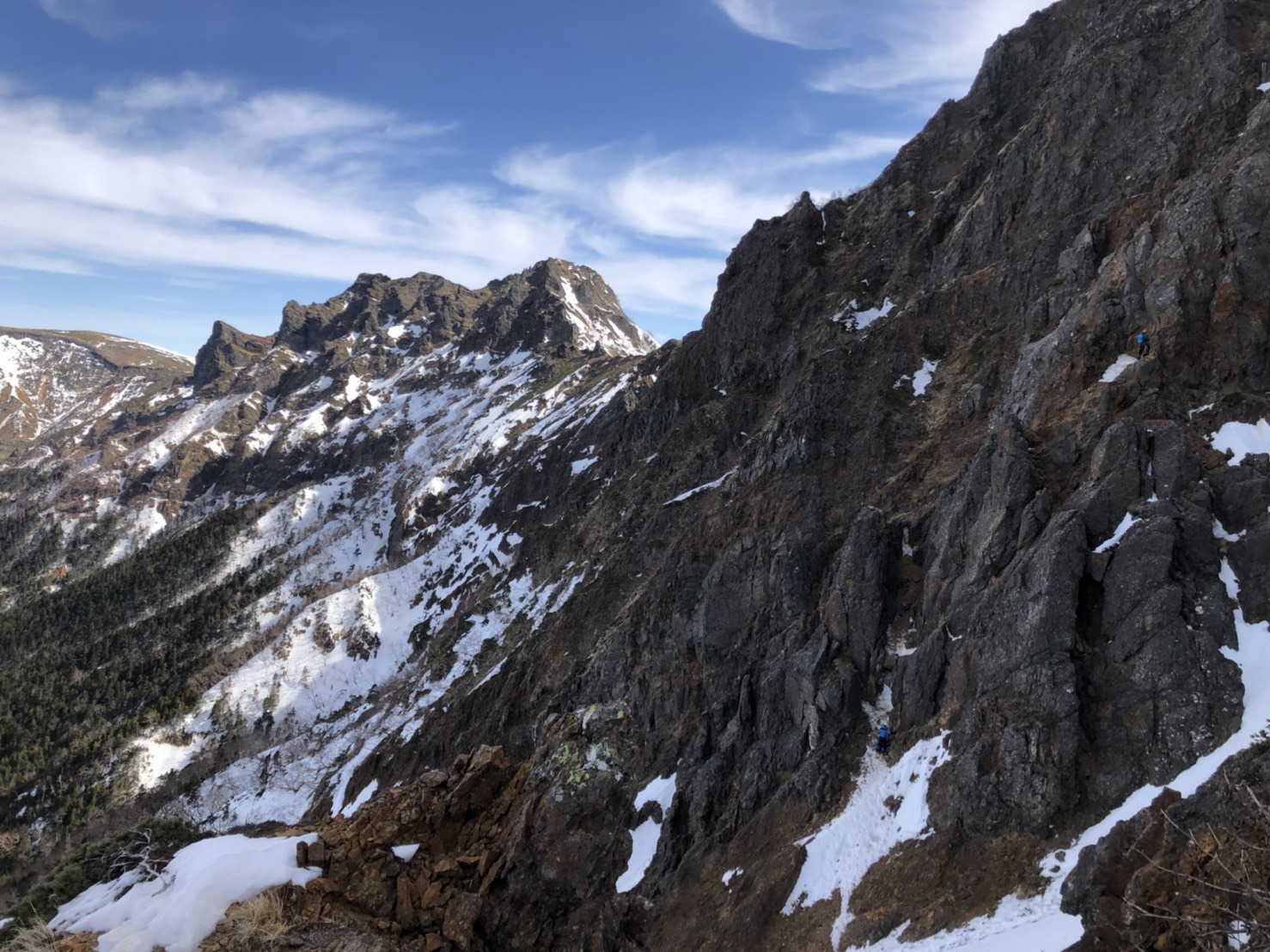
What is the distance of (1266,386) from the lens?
19.8 metres

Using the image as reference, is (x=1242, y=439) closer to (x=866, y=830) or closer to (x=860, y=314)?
(x=866, y=830)

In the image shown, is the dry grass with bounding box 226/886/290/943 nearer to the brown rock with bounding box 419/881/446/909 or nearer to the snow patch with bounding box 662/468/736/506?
the brown rock with bounding box 419/881/446/909

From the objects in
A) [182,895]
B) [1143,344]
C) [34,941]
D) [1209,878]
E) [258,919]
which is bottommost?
[258,919]

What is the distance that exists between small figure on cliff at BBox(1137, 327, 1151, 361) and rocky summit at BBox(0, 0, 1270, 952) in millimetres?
104

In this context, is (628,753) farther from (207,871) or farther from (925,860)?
(207,871)

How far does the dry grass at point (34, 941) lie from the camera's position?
14.7 meters

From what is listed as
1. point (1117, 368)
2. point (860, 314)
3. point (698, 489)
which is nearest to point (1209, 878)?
point (1117, 368)

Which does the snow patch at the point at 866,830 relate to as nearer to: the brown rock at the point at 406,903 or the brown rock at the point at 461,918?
the brown rock at the point at 461,918

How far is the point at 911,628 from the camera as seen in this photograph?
24.7 metres

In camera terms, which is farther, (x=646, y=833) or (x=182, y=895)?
(x=646, y=833)

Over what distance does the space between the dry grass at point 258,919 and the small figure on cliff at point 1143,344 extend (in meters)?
33.5

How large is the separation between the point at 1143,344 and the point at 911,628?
44.6ft

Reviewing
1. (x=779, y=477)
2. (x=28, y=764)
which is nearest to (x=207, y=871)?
(x=779, y=477)

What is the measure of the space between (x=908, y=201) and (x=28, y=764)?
138183 millimetres
